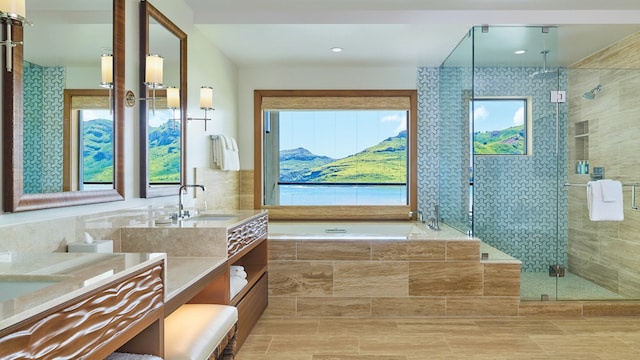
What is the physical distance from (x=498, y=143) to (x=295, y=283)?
2220 millimetres

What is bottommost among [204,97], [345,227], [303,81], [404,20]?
[345,227]

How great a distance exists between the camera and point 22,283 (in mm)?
1306

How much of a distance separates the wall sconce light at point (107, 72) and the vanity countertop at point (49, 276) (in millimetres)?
1030

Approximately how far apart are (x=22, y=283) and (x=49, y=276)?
0.08m

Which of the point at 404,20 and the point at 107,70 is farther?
the point at 404,20

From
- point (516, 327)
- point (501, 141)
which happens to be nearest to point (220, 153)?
point (501, 141)

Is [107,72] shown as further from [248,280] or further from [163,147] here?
[248,280]

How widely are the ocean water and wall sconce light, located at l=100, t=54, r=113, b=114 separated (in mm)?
3196

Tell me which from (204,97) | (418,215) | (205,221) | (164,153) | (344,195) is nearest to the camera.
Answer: (205,221)

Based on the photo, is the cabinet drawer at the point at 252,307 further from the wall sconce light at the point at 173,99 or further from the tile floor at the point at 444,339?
the wall sconce light at the point at 173,99

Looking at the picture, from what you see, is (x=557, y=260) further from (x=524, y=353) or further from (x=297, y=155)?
(x=297, y=155)

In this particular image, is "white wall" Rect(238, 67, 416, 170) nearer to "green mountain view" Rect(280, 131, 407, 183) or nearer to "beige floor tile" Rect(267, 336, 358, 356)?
"green mountain view" Rect(280, 131, 407, 183)

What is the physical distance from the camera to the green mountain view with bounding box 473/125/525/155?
4.12m

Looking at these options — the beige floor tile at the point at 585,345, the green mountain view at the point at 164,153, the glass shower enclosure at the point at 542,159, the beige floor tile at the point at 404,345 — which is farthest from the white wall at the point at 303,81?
the beige floor tile at the point at 585,345
